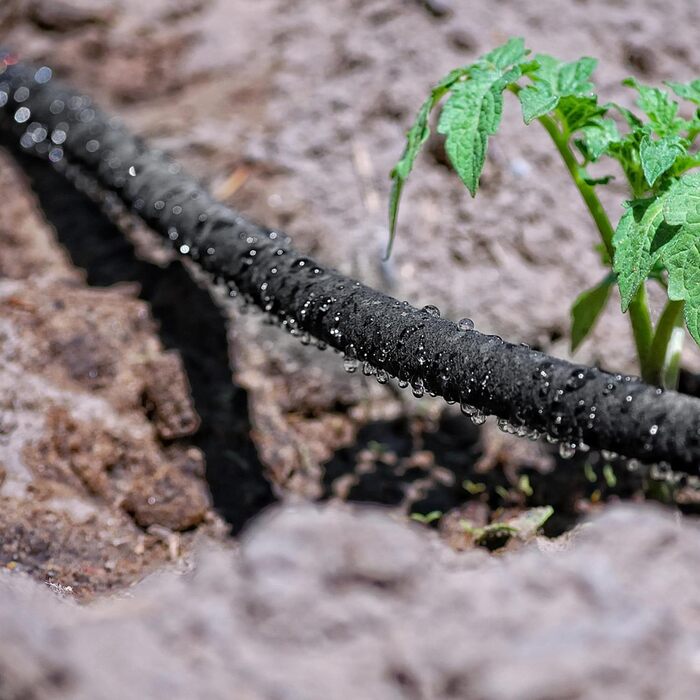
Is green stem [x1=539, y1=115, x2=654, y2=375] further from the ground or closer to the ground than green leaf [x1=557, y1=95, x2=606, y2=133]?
closer to the ground

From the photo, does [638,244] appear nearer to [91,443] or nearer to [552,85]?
[552,85]

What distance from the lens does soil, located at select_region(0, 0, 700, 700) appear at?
114 centimetres

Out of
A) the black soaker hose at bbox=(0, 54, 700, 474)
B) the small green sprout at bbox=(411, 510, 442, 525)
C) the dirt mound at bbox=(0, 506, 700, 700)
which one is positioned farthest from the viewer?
the small green sprout at bbox=(411, 510, 442, 525)

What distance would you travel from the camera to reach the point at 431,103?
211cm

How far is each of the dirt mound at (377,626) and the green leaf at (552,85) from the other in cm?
94

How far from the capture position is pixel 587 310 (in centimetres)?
239

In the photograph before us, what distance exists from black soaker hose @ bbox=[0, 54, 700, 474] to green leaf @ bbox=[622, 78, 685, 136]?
570 mm

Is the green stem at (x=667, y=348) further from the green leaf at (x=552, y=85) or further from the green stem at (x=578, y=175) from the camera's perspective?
the green leaf at (x=552, y=85)

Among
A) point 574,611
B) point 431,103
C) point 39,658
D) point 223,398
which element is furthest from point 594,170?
point 39,658

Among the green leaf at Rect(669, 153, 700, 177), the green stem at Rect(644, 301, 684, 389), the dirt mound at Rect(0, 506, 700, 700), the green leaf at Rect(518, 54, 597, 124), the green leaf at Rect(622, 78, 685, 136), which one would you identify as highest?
the green leaf at Rect(518, 54, 597, 124)

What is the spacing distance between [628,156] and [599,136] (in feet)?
0.25

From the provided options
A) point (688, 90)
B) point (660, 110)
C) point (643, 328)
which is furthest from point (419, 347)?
point (688, 90)

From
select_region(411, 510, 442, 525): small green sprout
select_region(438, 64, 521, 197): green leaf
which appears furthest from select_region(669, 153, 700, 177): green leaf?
select_region(411, 510, 442, 525): small green sprout

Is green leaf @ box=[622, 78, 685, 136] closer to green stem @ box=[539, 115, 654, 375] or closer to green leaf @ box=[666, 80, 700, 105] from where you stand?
green leaf @ box=[666, 80, 700, 105]
